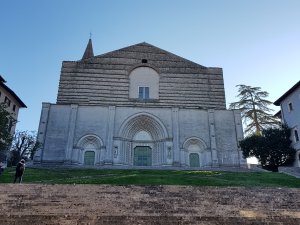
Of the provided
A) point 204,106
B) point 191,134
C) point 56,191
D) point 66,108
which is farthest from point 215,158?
point 56,191

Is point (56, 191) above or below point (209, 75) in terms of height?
below

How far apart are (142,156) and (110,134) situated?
384 centimetres

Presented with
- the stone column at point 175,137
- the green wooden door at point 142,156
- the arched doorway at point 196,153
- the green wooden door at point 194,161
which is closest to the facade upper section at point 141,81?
the stone column at point 175,137

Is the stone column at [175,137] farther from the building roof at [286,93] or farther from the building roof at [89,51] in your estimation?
the building roof at [89,51]

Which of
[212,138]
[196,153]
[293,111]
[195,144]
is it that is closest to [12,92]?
[195,144]

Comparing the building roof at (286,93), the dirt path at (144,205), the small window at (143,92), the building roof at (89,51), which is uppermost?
the building roof at (89,51)

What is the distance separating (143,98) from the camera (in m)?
32.5

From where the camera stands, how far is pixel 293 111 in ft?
97.0

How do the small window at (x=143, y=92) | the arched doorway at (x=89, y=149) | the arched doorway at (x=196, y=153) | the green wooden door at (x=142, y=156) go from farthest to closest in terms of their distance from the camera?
the small window at (x=143, y=92)
the green wooden door at (x=142, y=156)
the arched doorway at (x=196, y=153)
the arched doorway at (x=89, y=149)

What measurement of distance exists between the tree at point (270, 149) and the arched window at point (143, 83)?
10483mm

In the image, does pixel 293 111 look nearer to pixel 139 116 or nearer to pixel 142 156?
pixel 139 116

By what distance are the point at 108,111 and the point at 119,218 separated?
66.6ft

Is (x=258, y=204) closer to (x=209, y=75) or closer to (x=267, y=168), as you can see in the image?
(x=267, y=168)

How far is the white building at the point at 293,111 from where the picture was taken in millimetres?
28297
